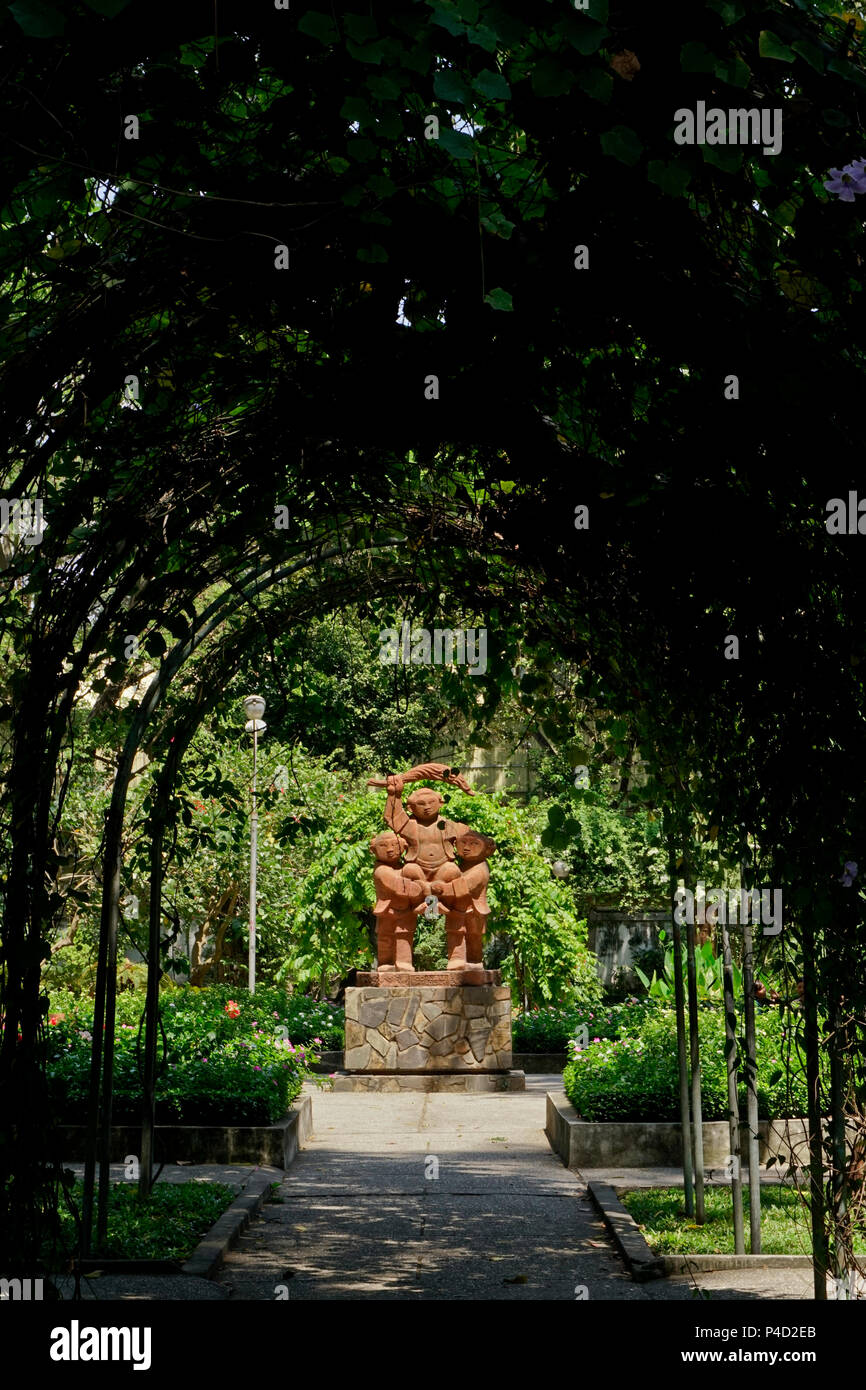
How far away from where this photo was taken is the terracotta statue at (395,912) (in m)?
15.8

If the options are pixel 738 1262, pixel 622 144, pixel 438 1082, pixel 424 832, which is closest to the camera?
pixel 622 144

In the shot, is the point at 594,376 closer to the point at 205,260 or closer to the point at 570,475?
→ the point at 570,475

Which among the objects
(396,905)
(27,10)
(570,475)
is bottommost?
(396,905)

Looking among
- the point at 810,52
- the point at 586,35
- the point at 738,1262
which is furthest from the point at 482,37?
the point at 738,1262

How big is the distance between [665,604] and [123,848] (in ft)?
12.6

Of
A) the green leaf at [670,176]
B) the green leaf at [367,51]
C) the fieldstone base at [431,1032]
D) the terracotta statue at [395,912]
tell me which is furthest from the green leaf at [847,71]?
the terracotta statue at [395,912]

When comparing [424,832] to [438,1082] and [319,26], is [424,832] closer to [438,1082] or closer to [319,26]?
[438,1082]

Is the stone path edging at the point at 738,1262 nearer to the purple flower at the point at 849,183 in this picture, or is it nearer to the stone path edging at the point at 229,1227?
the stone path edging at the point at 229,1227

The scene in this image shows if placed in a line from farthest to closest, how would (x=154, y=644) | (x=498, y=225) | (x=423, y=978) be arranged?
(x=423, y=978) < (x=154, y=644) < (x=498, y=225)

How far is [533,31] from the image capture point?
3008 millimetres

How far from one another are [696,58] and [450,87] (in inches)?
20.4

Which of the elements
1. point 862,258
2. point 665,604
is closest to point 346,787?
point 665,604

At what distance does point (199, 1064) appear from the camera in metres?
10.2

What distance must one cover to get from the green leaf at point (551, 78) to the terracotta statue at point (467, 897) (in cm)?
1339
